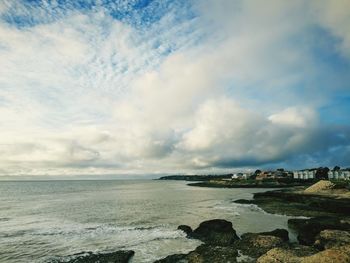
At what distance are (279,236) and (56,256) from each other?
61.4ft

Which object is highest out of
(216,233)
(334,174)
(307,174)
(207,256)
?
(307,174)

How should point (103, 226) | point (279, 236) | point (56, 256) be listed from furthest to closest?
1. point (103, 226)
2. point (279, 236)
3. point (56, 256)

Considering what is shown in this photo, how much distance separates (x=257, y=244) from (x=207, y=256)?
194 inches

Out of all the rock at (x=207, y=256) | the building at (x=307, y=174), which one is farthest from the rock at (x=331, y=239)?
the building at (x=307, y=174)

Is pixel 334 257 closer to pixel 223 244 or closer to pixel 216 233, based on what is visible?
pixel 223 244

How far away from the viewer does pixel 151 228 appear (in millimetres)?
35031

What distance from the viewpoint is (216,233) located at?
27859 millimetres

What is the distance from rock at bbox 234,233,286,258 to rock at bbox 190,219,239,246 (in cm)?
135

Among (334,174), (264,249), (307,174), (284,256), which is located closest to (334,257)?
(284,256)

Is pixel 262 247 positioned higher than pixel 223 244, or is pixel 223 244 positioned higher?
pixel 262 247

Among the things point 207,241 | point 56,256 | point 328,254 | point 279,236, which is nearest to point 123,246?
point 56,256

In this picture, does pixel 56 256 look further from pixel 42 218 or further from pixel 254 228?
pixel 42 218

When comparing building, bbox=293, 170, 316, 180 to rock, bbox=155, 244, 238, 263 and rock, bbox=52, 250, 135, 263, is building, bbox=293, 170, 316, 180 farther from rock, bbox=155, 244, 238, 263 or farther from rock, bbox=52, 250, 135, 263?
rock, bbox=52, 250, 135, 263

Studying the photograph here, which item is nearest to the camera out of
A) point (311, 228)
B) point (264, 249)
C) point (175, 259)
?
point (175, 259)
